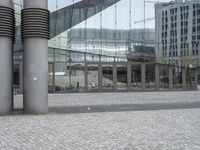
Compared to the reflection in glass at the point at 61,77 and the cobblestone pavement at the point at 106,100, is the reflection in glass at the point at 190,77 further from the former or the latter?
the cobblestone pavement at the point at 106,100

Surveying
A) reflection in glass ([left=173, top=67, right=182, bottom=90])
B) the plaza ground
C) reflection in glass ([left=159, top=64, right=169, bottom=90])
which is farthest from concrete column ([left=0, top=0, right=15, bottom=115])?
reflection in glass ([left=173, top=67, right=182, bottom=90])

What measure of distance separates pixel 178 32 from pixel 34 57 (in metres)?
33.8

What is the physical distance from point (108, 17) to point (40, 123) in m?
30.9

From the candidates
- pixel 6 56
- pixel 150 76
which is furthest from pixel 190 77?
pixel 6 56

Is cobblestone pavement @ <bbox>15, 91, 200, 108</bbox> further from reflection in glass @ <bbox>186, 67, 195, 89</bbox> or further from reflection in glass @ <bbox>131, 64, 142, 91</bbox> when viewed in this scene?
reflection in glass @ <bbox>186, 67, 195, 89</bbox>

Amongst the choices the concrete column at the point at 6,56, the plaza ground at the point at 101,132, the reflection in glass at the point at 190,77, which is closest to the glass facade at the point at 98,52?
the reflection in glass at the point at 190,77

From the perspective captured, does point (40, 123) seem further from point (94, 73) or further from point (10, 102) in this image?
point (94, 73)

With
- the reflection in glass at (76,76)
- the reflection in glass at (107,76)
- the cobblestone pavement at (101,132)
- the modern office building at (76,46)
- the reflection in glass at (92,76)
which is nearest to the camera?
the cobblestone pavement at (101,132)

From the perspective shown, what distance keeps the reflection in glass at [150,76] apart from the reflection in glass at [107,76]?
12.7ft

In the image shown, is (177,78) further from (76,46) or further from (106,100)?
(106,100)

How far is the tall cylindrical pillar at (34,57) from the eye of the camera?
16.5m

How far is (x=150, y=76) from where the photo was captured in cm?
4369

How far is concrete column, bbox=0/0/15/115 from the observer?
1636cm

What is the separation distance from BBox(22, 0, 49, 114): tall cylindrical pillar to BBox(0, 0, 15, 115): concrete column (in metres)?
0.59
